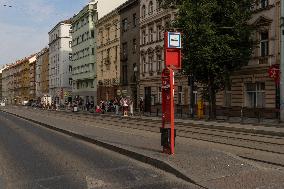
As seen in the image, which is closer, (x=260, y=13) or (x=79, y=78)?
(x=260, y=13)

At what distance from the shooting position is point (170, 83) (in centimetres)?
1275

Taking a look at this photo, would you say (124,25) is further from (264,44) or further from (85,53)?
(264,44)

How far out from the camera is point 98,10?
76.3m

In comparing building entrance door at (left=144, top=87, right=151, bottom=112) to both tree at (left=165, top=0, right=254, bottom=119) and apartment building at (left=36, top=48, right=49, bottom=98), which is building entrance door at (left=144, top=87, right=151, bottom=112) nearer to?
tree at (left=165, top=0, right=254, bottom=119)

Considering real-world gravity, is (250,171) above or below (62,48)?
below

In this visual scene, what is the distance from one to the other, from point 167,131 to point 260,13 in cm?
2481

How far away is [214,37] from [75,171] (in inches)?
940

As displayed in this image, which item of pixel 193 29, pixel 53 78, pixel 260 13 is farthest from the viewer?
pixel 53 78

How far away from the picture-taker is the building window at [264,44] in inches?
1371

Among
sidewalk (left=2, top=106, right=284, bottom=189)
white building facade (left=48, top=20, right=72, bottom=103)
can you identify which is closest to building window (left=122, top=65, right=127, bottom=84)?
white building facade (left=48, top=20, right=72, bottom=103)

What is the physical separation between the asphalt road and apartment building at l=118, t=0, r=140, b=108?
42.8 m

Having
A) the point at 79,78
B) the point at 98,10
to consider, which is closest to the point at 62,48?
the point at 79,78

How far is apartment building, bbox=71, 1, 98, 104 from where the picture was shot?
79.4 metres

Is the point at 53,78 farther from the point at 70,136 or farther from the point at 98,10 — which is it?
the point at 70,136
